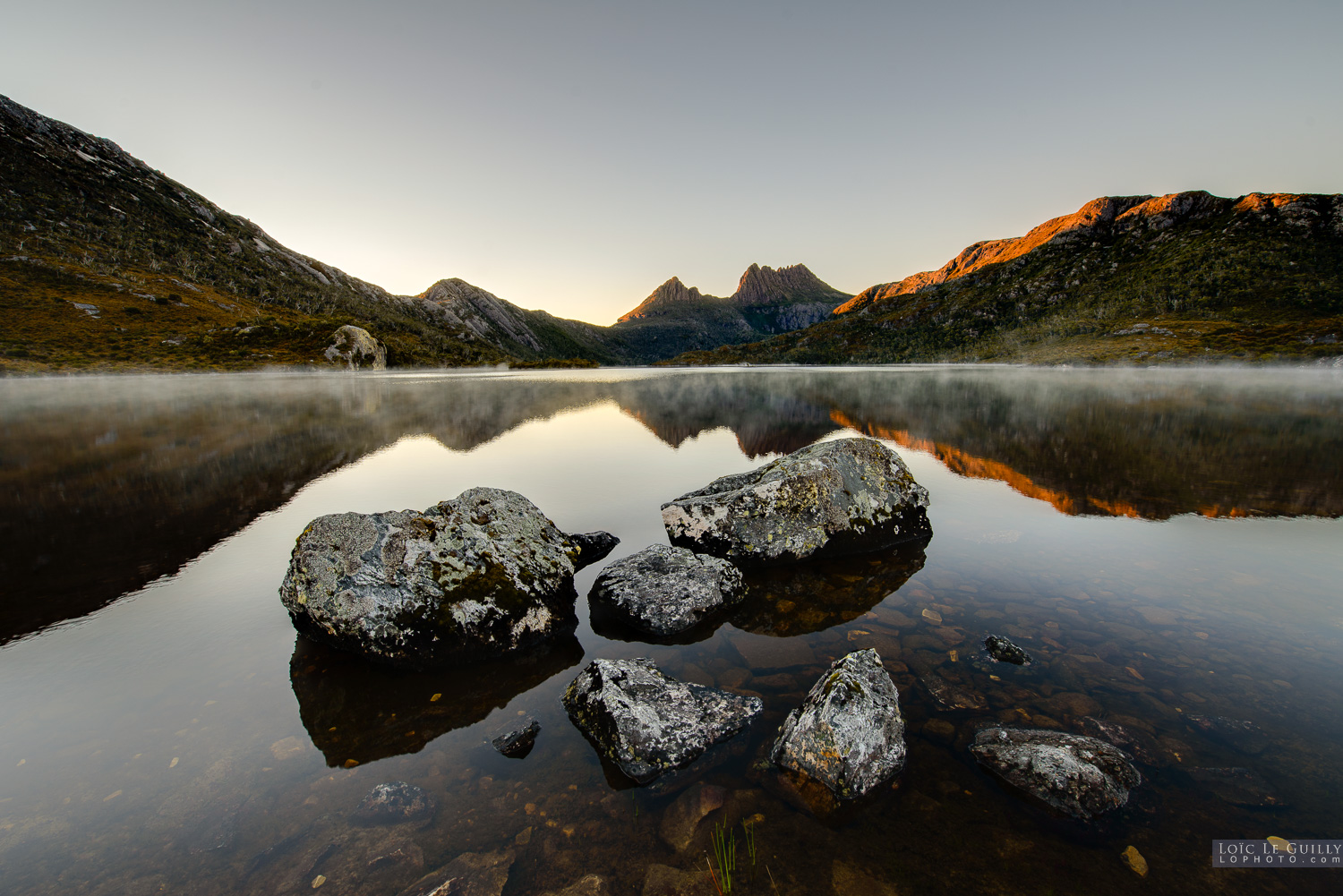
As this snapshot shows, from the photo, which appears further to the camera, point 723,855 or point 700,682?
point 700,682

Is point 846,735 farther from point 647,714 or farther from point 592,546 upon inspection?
point 592,546

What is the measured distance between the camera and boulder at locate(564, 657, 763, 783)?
18.4ft

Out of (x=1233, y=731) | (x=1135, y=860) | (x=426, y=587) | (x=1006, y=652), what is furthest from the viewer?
(x=426, y=587)

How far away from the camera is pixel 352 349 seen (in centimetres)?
14800

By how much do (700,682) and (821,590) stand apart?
388 cm

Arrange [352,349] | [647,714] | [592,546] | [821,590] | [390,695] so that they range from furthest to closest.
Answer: [352,349] < [592,546] < [821,590] < [390,695] < [647,714]

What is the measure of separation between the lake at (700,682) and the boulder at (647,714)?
22 cm

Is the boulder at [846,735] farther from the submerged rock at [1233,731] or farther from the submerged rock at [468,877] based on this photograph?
the submerged rock at [1233,731]

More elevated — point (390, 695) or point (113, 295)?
point (113, 295)

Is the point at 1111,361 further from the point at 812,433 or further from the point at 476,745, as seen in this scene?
the point at 476,745

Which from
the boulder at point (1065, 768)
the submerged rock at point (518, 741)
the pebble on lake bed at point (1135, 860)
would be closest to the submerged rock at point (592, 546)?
the submerged rock at point (518, 741)

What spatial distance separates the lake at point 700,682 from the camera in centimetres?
445

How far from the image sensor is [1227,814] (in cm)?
462

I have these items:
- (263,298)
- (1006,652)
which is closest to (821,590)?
(1006,652)
